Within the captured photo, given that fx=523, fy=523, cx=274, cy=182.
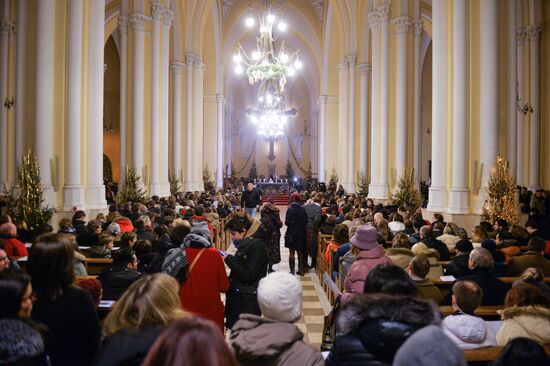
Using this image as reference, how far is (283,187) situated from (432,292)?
29.0 m

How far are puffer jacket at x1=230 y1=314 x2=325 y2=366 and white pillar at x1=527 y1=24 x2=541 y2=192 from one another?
16431 mm

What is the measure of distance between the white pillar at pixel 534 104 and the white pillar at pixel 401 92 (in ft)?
13.4

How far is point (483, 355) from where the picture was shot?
348cm

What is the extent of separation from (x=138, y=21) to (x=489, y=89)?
11174 mm

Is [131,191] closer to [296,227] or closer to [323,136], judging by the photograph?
[296,227]

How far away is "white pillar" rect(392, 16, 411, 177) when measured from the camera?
16.3 meters

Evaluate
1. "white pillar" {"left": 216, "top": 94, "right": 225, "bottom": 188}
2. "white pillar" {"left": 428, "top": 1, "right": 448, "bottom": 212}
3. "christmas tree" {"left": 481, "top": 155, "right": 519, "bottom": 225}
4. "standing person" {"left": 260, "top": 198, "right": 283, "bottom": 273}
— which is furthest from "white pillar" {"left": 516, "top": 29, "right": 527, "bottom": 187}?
"white pillar" {"left": 216, "top": 94, "right": 225, "bottom": 188}

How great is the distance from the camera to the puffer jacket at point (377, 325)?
227cm

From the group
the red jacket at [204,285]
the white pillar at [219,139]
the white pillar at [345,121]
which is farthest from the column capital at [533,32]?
the white pillar at [219,139]

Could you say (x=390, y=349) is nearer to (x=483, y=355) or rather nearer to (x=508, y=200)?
(x=483, y=355)

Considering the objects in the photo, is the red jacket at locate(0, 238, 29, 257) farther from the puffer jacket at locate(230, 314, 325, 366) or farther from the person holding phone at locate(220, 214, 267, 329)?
the puffer jacket at locate(230, 314, 325, 366)

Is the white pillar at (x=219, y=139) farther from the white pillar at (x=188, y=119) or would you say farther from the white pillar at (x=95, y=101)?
the white pillar at (x=95, y=101)

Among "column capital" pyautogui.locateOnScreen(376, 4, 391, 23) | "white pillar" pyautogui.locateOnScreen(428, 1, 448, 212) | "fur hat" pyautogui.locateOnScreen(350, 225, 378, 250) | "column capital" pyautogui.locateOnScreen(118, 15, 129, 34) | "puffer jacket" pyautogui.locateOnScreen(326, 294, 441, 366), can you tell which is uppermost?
"column capital" pyautogui.locateOnScreen(376, 4, 391, 23)

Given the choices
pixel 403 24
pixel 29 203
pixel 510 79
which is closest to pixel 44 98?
pixel 29 203
